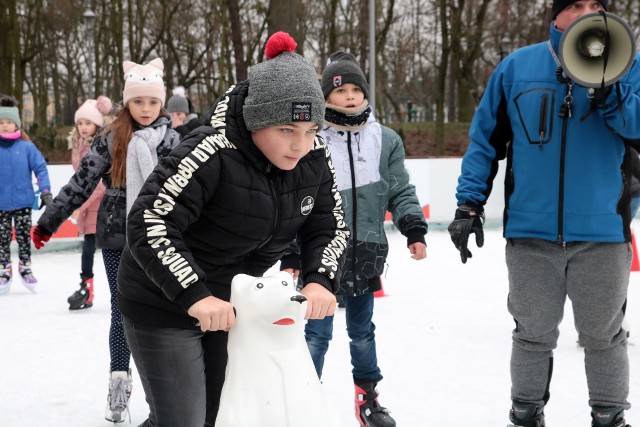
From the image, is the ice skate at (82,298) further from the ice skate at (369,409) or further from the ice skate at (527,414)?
the ice skate at (527,414)

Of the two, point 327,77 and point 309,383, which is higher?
point 327,77

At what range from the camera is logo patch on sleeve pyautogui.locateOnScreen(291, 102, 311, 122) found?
2.12 meters

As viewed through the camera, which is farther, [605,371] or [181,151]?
[605,371]

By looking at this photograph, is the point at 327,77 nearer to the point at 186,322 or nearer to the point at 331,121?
the point at 331,121

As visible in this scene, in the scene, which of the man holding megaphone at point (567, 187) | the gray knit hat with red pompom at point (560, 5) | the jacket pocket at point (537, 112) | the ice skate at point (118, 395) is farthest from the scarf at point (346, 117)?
the ice skate at point (118, 395)

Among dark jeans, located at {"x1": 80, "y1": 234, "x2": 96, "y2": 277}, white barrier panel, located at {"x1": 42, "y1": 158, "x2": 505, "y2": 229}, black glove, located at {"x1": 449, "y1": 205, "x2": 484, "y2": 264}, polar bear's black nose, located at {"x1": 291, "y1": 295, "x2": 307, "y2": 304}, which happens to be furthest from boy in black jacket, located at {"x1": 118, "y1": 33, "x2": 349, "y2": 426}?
white barrier panel, located at {"x1": 42, "y1": 158, "x2": 505, "y2": 229}

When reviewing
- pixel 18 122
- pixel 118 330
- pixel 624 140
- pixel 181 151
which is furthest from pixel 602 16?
pixel 18 122

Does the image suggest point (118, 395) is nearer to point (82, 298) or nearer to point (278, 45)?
point (278, 45)

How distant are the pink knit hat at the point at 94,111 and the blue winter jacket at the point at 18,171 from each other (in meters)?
0.80

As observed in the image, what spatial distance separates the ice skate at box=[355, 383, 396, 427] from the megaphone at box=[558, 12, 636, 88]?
5.06 ft

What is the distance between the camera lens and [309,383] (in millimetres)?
2066

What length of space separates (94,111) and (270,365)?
185 inches

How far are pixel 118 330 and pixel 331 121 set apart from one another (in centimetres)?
124

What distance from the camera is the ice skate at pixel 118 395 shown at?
364cm
